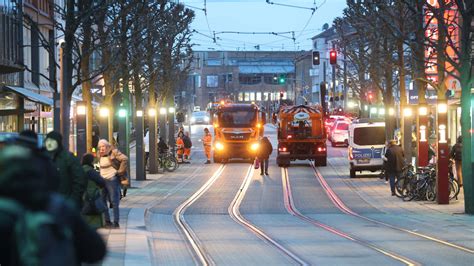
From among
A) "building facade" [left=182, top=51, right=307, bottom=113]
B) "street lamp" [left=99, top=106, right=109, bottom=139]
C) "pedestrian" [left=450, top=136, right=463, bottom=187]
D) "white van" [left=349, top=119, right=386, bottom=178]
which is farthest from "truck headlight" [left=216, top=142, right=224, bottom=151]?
"building facade" [left=182, top=51, right=307, bottom=113]

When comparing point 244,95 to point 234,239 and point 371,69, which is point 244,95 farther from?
point 234,239

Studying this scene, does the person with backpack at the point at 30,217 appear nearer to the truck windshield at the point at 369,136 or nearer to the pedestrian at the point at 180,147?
the truck windshield at the point at 369,136

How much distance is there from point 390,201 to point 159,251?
14.9 meters

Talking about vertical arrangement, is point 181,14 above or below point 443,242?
above

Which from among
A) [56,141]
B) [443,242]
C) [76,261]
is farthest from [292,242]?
[76,261]

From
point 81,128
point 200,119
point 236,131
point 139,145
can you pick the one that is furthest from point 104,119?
point 200,119

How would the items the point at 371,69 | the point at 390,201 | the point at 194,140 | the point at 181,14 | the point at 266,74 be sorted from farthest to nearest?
the point at 266,74, the point at 194,140, the point at 181,14, the point at 371,69, the point at 390,201

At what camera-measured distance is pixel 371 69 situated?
161 ft

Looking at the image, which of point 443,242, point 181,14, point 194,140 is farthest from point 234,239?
point 194,140

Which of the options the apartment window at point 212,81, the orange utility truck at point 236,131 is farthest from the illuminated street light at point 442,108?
the apartment window at point 212,81

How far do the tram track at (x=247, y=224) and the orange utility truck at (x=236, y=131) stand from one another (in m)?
13.8

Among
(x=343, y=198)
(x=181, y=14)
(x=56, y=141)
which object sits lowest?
(x=343, y=198)

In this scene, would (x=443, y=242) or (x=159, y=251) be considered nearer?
(x=159, y=251)

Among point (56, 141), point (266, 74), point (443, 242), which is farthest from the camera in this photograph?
point (266, 74)
